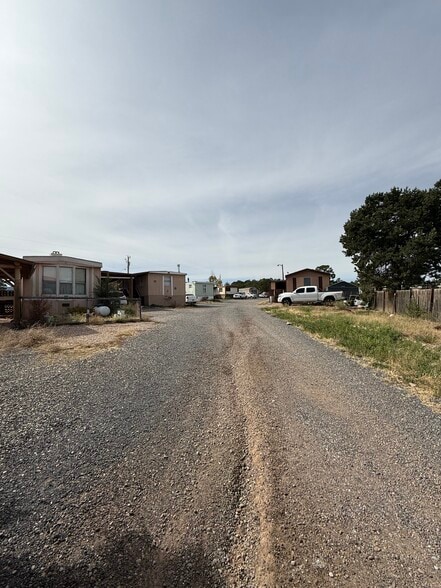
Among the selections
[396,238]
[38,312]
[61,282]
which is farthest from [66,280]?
[396,238]

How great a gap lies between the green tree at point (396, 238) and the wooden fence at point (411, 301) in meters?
1.13

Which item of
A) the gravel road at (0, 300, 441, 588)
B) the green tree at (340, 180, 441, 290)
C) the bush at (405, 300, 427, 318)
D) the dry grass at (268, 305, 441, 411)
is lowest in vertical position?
the gravel road at (0, 300, 441, 588)

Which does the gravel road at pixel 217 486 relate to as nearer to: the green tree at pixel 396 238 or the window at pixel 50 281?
the window at pixel 50 281

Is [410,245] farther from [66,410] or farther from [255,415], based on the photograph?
[66,410]

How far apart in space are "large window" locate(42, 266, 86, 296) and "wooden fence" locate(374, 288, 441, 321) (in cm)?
1850

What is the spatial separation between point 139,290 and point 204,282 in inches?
680

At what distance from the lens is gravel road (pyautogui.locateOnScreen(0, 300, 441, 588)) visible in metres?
1.66

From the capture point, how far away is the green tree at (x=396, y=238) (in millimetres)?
18953

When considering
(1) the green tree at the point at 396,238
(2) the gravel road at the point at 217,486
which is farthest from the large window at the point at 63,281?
(1) the green tree at the point at 396,238

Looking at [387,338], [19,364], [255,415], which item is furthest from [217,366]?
[387,338]

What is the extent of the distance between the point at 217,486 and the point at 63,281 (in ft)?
54.7

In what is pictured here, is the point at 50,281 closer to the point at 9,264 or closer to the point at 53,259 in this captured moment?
the point at 53,259

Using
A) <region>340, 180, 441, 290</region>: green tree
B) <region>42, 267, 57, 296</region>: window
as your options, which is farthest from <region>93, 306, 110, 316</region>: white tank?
<region>340, 180, 441, 290</region>: green tree

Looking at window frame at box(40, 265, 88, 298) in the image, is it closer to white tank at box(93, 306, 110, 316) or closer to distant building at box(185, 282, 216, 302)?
white tank at box(93, 306, 110, 316)
